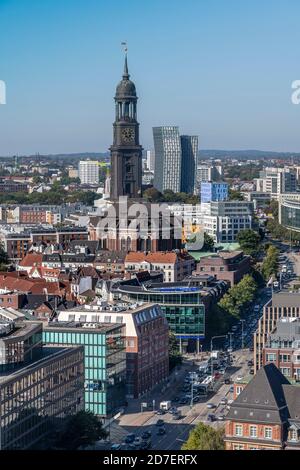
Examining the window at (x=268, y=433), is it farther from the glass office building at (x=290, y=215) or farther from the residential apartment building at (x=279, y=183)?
the residential apartment building at (x=279, y=183)

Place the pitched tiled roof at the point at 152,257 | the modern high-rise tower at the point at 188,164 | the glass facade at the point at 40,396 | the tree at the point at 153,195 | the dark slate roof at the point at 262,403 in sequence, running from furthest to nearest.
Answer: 1. the modern high-rise tower at the point at 188,164
2. the tree at the point at 153,195
3. the pitched tiled roof at the point at 152,257
4. the dark slate roof at the point at 262,403
5. the glass facade at the point at 40,396

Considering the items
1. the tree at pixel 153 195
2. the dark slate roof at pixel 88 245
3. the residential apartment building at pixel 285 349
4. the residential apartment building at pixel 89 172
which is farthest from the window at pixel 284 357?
the residential apartment building at pixel 89 172

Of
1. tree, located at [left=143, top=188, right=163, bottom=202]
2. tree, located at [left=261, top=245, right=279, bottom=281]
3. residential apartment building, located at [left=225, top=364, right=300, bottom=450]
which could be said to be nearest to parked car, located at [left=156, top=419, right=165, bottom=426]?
residential apartment building, located at [left=225, top=364, right=300, bottom=450]

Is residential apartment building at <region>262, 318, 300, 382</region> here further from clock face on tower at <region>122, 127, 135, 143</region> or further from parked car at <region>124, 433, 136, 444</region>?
clock face on tower at <region>122, 127, 135, 143</region>

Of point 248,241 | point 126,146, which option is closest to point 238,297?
point 248,241

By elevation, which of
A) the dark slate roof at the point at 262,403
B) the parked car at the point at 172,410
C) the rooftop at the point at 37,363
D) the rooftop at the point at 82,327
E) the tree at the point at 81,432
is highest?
the rooftop at the point at 37,363

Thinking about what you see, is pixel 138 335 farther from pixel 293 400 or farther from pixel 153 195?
pixel 153 195
